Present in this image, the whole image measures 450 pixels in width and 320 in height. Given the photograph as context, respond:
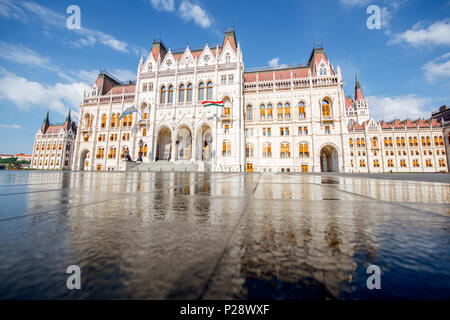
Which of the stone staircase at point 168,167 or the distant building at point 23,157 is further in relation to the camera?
the distant building at point 23,157

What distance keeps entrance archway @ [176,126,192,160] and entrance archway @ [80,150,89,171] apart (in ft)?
51.2

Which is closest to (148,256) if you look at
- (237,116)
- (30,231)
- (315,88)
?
(30,231)

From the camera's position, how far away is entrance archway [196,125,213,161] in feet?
77.1

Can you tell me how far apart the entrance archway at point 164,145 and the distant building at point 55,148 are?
3517cm

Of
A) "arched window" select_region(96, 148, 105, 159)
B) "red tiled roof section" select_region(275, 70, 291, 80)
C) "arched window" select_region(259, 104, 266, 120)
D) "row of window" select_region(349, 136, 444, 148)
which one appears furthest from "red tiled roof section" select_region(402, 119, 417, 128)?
"arched window" select_region(96, 148, 105, 159)

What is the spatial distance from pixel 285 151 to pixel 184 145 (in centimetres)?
1326

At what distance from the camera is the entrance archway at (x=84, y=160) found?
95.1ft

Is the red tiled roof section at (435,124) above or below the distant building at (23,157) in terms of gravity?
above

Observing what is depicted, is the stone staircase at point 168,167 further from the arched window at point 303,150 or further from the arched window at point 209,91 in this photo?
the arched window at point 303,150

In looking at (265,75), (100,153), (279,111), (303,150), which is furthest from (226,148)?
(100,153)

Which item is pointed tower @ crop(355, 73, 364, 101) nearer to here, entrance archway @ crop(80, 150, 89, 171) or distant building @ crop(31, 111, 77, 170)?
entrance archway @ crop(80, 150, 89, 171)

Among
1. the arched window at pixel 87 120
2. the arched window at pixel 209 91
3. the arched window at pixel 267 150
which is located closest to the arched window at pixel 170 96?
the arched window at pixel 209 91
